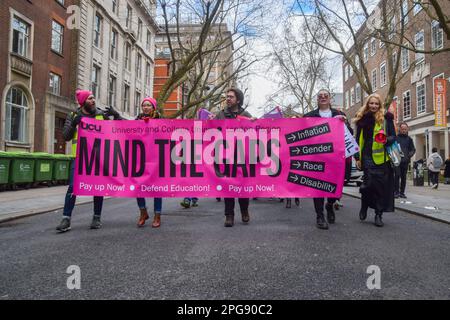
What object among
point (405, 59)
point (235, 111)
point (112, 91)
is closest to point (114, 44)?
point (112, 91)

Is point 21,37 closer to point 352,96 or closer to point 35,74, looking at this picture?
point 35,74

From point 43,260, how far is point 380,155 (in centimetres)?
475

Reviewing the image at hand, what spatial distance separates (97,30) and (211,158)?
24.6m

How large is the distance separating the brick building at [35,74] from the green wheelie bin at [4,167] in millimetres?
4608

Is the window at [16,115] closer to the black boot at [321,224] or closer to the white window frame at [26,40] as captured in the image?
the white window frame at [26,40]

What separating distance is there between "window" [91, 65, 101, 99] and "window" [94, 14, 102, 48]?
5.79 feet

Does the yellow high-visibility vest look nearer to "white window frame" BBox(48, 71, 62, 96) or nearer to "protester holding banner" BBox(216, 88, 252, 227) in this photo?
"protester holding banner" BBox(216, 88, 252, 227)

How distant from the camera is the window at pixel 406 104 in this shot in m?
29.9

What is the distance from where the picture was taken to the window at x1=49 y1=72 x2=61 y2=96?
20.9 meters

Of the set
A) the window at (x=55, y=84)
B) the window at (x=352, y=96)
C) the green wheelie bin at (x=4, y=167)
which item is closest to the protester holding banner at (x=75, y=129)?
the green wheelie bin at (x=4, y=167)

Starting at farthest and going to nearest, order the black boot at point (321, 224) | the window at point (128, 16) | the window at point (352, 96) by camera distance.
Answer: the window at point (352, 96) < the window at point (128, 16) < the black boot at point (321, 224)

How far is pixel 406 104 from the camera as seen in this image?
100ft

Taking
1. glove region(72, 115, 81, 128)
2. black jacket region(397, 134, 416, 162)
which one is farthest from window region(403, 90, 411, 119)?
glove region(72, 115, 81, 128)

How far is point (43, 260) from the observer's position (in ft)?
11.5
